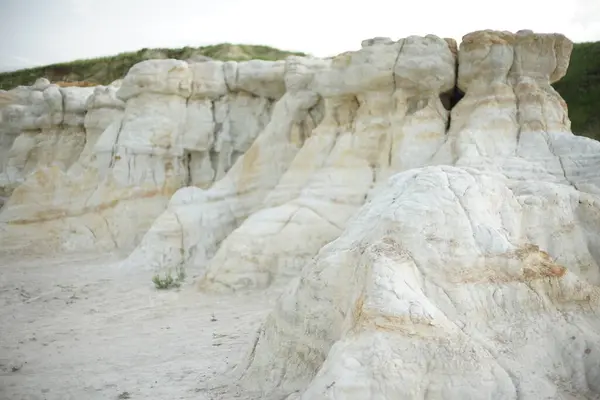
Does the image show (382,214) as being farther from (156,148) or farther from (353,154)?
(156,148)

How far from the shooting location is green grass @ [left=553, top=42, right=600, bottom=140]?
70.0ft

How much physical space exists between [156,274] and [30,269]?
11.4 feet

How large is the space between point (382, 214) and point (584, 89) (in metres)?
21.4

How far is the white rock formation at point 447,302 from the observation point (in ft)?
11.7

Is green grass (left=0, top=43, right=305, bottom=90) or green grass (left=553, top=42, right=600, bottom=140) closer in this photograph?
green grass (left=553, top=42, right=600, bottom=140)

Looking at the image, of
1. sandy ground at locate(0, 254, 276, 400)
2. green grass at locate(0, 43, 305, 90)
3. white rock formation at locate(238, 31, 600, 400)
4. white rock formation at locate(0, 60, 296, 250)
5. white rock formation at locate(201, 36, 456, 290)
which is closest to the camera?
white rock formation at locate(238, 31, 600, 400)

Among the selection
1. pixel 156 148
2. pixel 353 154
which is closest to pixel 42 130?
pixel 156 148

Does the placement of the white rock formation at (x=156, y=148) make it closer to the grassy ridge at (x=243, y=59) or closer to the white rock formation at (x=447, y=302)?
the white rock formation at (x=447, y=302)

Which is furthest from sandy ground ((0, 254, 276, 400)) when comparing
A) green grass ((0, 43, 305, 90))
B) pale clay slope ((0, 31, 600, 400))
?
green grass ((0, 43, 305, 90))

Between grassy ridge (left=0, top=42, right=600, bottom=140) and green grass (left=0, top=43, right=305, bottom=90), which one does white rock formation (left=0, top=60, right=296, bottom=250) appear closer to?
grassy ridge (left=0, top=42, right=600, bottom=140)

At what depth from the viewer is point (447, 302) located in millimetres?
4090

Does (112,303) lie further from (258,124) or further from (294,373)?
(258,124)

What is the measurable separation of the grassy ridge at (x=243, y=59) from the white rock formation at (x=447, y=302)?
1747cm

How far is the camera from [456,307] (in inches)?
160
